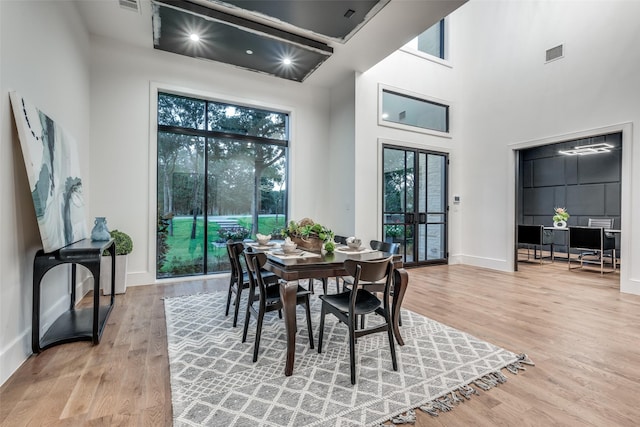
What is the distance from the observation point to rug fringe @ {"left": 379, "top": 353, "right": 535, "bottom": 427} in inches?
61.7

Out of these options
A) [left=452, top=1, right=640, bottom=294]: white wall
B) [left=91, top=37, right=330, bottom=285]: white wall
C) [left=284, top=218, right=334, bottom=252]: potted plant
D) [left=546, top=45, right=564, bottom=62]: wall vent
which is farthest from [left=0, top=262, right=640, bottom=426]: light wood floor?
[left=546, top=45, right=564, bottom=62]: wall vent

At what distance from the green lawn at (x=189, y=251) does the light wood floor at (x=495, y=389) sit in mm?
745

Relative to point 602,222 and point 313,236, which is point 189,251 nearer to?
point 313,236

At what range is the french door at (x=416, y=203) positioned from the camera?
5.53m

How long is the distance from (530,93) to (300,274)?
575cm

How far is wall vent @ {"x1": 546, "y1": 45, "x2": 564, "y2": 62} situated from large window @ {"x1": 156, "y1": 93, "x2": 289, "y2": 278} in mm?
4806

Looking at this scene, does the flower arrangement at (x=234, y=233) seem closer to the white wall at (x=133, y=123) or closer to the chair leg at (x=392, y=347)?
the white wall at (x=133, y=123)

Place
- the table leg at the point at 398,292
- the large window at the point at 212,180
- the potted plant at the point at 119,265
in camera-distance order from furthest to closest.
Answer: the large window at the point at 212,180, the potted plant at the point at 119,265, the table leg at the point at 398,292

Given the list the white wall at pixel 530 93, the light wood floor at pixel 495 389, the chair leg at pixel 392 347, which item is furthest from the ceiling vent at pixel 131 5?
the white wall at pixel 530 93

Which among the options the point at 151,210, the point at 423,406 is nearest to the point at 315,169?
the point at 151,210

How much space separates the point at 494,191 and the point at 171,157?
5896mm

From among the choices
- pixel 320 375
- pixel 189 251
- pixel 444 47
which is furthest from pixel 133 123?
pixel 444 47

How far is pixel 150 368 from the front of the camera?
2.08 metres

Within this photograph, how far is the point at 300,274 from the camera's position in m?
2.09
